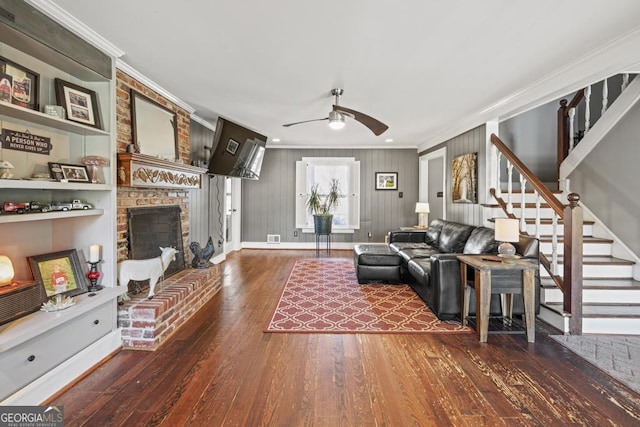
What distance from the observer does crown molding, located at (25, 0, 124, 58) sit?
1928 mm

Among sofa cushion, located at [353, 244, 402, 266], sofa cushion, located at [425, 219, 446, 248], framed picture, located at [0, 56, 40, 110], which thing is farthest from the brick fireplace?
sofa cushion, located at [425, 219, 446, 248]

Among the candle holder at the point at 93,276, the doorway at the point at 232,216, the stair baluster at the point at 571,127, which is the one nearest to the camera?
the candle holder at the point at 93,276

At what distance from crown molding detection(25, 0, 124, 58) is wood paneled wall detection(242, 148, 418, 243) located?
4.66m

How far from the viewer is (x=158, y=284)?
123 inches

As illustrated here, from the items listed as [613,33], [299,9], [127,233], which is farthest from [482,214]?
[127,233]

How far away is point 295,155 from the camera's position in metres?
7.16

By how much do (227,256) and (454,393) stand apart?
5.18 metres

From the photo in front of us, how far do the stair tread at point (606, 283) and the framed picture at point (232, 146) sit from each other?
4202mm

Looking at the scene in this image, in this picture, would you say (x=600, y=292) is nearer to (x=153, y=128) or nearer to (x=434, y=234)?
(x=434, y=234)

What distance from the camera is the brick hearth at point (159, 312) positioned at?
252 cm

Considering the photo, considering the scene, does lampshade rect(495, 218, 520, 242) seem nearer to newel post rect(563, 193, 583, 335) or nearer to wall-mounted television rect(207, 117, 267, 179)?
newel post rect(563, 193, 583, 335)

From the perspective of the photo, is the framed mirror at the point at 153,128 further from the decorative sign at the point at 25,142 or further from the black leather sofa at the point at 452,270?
the black leather sofa at the point at 452,270

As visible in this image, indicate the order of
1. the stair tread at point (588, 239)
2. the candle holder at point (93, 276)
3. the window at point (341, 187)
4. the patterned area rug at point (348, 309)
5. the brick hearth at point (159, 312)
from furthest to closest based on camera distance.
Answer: the window at point (341, 187), the stair tread at point (588, 239), the patterned area rug at point (348, 309), the brick hearth at point (159, 312), the candle holder at point (93, 276)

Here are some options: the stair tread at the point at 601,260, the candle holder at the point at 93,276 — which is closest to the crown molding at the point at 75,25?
the candle holder at the point at 93,276
